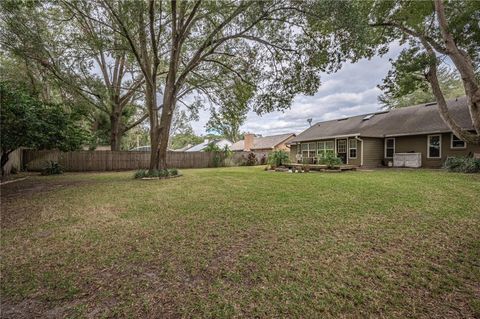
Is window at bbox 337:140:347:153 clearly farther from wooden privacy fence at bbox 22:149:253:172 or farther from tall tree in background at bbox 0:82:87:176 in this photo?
tall tree in background at bbox 0:82:87:176

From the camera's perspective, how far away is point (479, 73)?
34.1 feet

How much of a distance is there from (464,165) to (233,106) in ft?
35.4

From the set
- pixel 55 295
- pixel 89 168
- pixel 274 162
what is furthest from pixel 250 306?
pixel 89 168

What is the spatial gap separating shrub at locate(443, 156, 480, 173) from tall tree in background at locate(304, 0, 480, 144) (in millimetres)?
913

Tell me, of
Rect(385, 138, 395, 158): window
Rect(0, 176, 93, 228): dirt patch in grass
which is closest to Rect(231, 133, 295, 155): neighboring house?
Rect(385, 138, 395, 158): window

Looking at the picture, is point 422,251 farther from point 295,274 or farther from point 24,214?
point 24,214

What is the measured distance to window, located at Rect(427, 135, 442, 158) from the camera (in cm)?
1288

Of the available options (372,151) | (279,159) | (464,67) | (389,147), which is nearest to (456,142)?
(389,147)

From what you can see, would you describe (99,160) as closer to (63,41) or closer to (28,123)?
(63,41)

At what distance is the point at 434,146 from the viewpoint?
1314 cm

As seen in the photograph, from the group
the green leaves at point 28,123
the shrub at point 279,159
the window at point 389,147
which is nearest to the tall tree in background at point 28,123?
the green leaves at point 28,123

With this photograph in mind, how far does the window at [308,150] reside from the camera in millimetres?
18500

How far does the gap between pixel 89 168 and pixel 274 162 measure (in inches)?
486

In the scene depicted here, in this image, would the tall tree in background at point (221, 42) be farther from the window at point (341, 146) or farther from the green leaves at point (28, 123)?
the window at point (341, 146)
